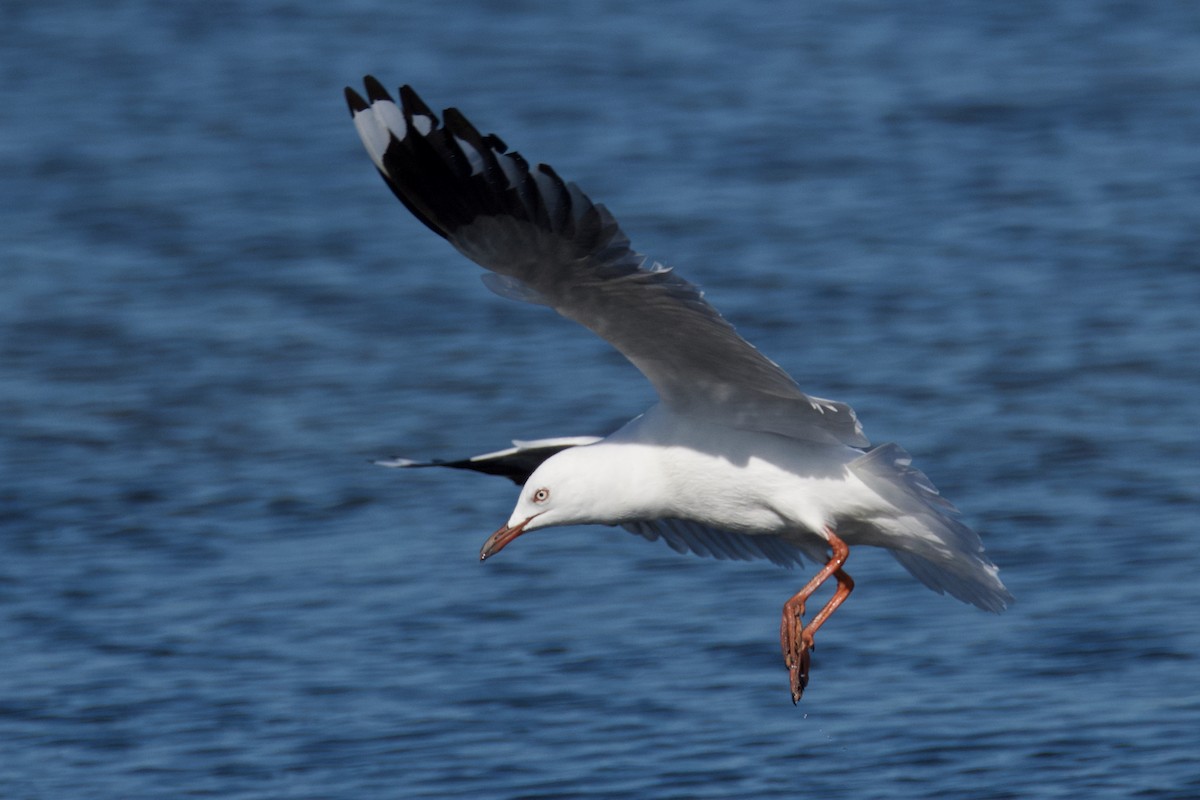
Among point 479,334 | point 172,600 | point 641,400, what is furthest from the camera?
point 479,334

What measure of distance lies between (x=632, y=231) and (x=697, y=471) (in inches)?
250

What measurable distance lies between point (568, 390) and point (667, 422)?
163 inches

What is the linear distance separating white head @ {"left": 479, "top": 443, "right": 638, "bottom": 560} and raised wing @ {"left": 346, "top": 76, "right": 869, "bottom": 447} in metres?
0.45

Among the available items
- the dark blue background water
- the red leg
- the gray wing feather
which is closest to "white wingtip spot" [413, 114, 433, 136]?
the red leg

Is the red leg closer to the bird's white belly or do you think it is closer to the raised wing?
the bird's white belly

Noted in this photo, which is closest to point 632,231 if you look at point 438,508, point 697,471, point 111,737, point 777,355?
point 777,355

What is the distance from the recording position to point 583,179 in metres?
13.6

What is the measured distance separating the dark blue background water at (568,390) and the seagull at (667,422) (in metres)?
1.08

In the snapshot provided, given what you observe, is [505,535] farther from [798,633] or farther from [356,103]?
[356,103]

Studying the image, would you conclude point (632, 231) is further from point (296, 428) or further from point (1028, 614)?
point (1028, 614)

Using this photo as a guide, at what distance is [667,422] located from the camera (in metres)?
6.52

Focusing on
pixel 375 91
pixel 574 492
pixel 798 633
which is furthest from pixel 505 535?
pixel 375 91

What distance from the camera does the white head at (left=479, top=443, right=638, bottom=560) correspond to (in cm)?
643

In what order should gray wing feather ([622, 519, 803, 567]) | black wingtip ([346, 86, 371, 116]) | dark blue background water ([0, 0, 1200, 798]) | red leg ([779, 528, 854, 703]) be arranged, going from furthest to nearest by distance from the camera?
dark blue background water ([0, 0, 1200, 798]), gray wing feather ([622, 519, 803, 567]), red leg ([779, 528, 854, 703]), black wingtip ([346, 86, 371, 116])
